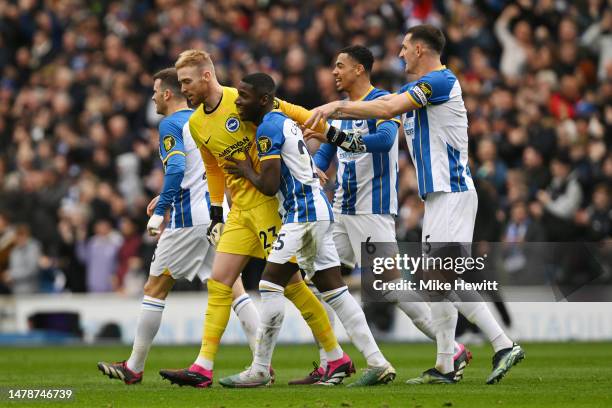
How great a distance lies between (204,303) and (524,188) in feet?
17.5

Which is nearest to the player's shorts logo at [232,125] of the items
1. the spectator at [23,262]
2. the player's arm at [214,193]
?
the player's arm at [214,193]

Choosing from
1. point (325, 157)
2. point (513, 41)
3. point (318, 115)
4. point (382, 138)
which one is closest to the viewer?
point (318, 115)

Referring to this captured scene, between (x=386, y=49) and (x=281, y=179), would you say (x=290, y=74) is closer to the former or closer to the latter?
(x=386, y=49)

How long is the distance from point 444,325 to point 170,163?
9.14 ft

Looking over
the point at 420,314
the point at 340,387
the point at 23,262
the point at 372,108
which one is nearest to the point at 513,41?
the point at 23,262

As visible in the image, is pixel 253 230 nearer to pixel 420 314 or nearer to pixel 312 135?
pixel 312 135

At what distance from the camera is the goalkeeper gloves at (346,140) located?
10.9 meters

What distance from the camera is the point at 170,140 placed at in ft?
38.0

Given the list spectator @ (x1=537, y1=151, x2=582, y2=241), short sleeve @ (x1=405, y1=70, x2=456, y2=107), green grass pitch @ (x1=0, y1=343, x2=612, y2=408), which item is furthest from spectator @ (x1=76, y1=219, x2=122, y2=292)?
short sleeve @ (x1=405, y1=70, x2=456, y2=107)

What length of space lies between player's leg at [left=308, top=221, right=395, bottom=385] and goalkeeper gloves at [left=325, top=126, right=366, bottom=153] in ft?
2.39

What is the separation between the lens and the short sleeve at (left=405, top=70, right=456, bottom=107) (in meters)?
10.9

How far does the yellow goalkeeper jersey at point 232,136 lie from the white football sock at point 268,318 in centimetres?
77

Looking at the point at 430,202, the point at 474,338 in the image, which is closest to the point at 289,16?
the point at 474,338

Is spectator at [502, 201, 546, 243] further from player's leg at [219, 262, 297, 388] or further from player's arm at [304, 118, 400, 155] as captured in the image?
player's leg at [219, 262, 297, 388]
